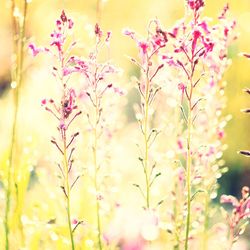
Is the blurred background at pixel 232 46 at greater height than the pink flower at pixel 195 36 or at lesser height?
greater

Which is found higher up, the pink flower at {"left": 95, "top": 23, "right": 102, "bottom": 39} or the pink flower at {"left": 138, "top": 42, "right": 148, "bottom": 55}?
the pink flower at {"left": 95, "top": 23, "right": 102, "bottom": 39}

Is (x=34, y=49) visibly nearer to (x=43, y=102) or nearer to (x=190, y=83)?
(x=43, y=102)

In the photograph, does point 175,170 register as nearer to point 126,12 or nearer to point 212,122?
point 212,122

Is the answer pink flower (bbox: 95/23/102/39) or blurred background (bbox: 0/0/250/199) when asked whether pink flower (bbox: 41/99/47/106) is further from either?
blurred background (bbox: 0/0/250/199)

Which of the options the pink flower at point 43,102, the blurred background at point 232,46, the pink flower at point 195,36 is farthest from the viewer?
the blurred background at point 232,46

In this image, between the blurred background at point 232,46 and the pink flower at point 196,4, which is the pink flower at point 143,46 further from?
the blurred background at point 232,46

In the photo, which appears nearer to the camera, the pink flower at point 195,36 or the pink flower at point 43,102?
the pink flower at point 195,36

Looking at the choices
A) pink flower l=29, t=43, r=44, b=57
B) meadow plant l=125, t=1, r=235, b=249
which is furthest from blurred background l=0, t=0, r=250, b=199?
pink flower l=29, t=43, r=44, b=57

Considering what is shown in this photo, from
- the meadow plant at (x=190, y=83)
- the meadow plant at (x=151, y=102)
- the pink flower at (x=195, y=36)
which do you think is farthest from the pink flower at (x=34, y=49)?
the pink flower at (x=195, y=36)

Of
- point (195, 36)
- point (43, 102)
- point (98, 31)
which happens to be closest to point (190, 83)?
point (195, 36)

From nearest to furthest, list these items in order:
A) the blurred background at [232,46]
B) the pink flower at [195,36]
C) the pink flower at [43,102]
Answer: the pink flower at [195,36] < the pink flower at [43,102] < the blurred background at [232,46]

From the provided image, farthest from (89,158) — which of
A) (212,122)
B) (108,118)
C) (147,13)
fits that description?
(147,13)

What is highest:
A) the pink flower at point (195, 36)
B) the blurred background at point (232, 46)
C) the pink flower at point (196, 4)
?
the blurred background at point (232, 46)

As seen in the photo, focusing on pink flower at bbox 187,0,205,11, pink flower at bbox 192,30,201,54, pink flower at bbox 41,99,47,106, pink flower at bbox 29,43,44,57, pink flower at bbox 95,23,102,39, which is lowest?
pink flower at bbox 41,99,47,106
